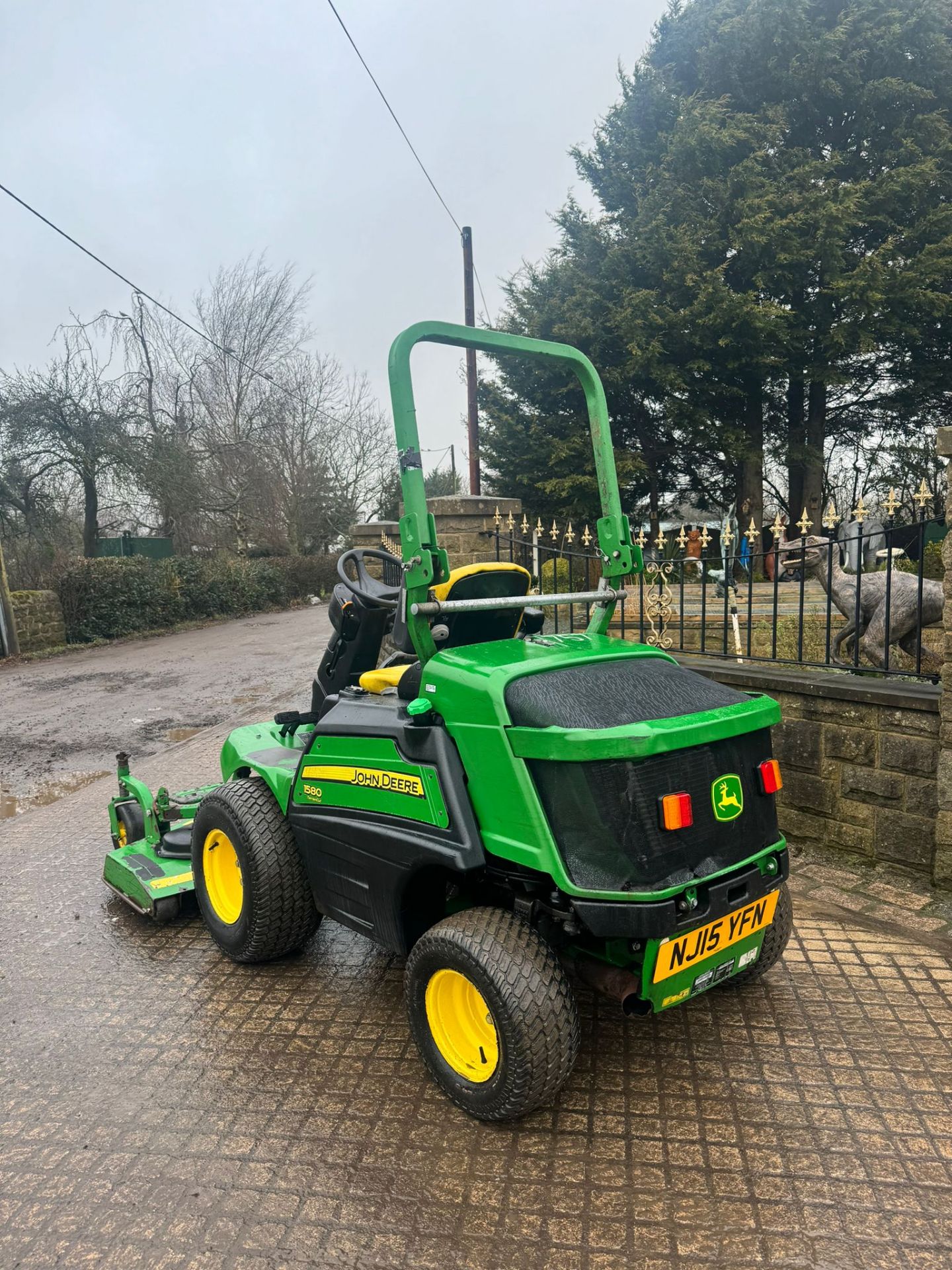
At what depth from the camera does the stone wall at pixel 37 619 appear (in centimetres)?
1406

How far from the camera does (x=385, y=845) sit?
2.67m

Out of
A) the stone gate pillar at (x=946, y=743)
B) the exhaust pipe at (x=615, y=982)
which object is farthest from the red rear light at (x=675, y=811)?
the stone gate pillar at (x=946, y=743)

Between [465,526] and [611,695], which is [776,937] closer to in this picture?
[611,695]

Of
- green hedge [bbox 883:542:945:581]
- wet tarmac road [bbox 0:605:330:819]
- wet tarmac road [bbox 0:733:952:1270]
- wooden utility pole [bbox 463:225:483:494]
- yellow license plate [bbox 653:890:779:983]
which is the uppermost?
wooden utility pole [bbox 463:225:483:494]

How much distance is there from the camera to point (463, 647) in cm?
279

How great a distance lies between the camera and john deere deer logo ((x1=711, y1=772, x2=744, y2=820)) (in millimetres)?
2434

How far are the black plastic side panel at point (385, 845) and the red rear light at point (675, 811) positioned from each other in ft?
1.79

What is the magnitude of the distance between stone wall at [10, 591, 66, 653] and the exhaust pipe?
13.8m

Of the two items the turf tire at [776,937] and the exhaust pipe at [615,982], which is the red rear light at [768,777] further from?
Answer: the exhaust pipe at [615,982]

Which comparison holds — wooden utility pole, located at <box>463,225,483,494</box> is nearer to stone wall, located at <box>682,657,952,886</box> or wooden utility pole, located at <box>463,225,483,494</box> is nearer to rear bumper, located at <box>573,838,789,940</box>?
stone wall, located at <box>682,657,952,886</box>

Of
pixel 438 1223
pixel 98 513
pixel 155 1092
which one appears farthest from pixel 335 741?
pixel 98 513

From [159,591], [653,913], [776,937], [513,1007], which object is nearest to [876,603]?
[776,937]

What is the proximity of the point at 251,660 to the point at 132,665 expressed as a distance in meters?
1.82

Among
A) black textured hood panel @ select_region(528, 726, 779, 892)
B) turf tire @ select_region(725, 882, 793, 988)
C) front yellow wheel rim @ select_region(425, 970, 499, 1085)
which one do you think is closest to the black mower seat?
black textured hood panel @ select_region(528, 726, 779, 892)
